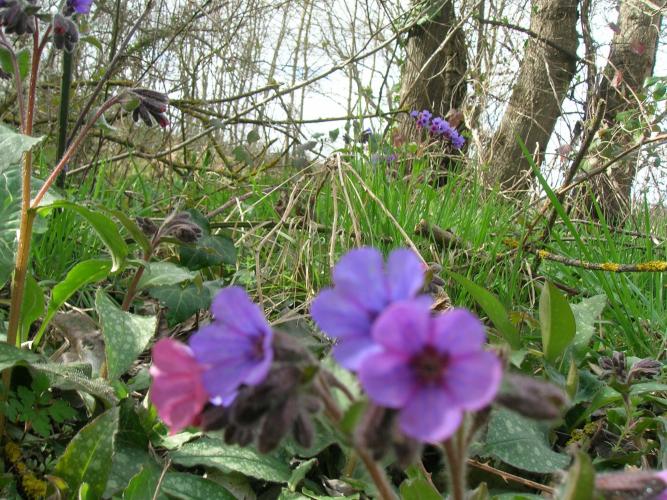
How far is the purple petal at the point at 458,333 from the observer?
453mm

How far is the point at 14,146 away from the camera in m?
1.41

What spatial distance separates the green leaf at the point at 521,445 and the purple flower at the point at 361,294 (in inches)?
32.3

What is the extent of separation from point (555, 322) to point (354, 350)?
1089mm

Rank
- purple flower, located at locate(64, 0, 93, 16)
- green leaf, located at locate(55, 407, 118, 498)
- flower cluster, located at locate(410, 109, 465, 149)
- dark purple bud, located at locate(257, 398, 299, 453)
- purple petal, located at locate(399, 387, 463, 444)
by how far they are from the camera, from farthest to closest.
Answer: flower cluster, located at locate(410, 109, 465, 149)
purple flower, located at locate(64, 0, 93, 16)
green leaf, located at locate(55, 407, 118, 498)
dark purple bud, located at locate(257, 398, 299, 453)
purple petal, located at locate(399, 387, 463, 444)

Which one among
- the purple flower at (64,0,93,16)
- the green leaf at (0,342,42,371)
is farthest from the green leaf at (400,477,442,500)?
the purple flower at (64,0,93,16)

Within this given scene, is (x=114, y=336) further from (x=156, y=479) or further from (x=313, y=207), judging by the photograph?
(x=313, y=207)

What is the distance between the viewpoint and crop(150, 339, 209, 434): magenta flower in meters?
0.56

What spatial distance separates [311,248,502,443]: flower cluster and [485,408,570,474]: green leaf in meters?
0.83

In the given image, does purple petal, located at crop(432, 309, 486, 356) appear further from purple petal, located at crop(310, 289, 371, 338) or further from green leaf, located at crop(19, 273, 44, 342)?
green leaf, located at crop(19, 273, 44, 342)

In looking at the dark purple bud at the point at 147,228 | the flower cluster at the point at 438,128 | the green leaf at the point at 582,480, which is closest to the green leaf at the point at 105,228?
the dark purple bud at the point at 147,228

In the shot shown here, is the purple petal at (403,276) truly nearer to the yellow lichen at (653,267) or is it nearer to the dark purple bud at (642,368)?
the dark purple bud at (642,368)

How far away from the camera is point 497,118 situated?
6.32 metres

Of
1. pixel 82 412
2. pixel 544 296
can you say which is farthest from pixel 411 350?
pixel 82 412

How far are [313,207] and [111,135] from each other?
8.06 ft
